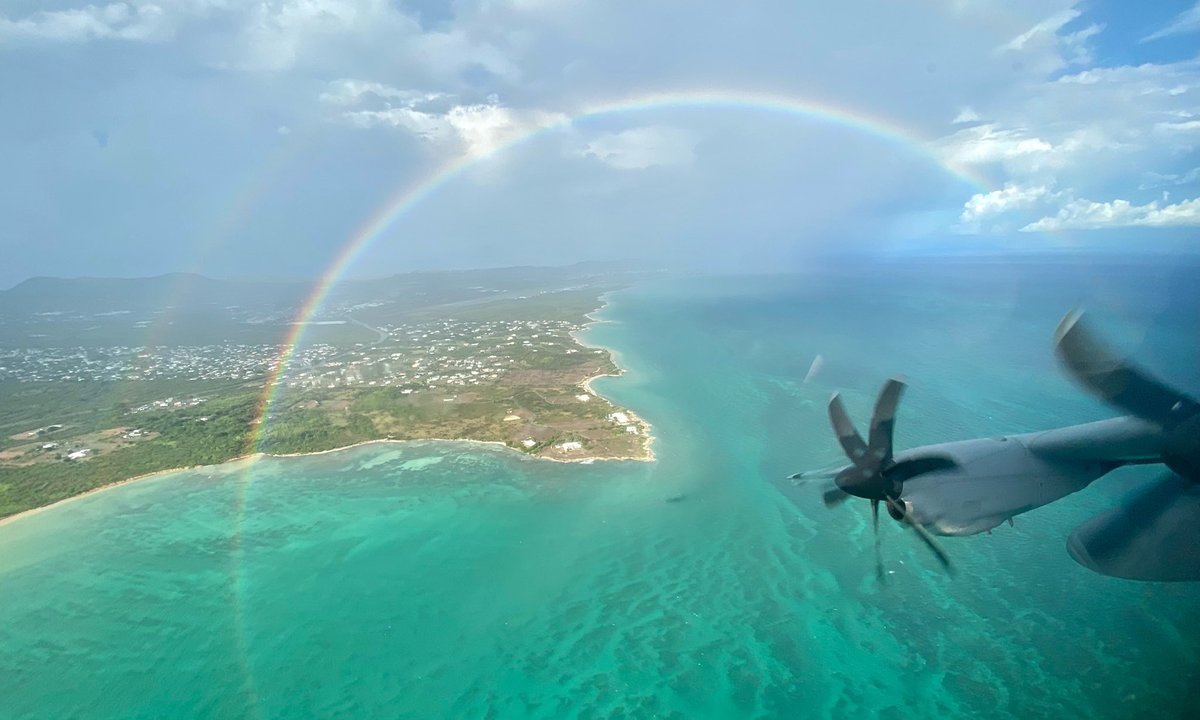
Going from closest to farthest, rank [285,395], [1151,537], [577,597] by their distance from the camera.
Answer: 1. [1151,537]
2. [577,597]
3. [285,395]

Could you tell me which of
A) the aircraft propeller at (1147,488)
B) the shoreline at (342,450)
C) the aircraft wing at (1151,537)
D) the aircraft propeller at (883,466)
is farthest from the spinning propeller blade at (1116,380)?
the shoreline at (342,450)

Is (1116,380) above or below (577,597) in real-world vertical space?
above

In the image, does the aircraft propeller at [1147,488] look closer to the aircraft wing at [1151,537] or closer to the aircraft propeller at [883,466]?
the aircraft wing at [1151,537]

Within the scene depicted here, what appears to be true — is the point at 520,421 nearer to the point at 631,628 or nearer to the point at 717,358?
the point at 631,628

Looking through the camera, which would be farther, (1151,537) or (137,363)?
(137,363)

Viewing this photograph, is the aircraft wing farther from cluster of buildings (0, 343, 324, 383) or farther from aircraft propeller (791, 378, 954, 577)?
cluster of buildings (0, 343, 324, 383)

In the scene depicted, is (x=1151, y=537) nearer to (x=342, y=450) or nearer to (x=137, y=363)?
(x=342, y=450)

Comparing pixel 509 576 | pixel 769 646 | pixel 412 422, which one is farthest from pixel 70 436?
pixel 769 646

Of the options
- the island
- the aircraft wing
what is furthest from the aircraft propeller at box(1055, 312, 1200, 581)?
the island

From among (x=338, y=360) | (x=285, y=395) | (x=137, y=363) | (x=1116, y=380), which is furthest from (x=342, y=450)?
(x=137, y=363)
